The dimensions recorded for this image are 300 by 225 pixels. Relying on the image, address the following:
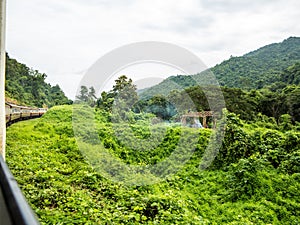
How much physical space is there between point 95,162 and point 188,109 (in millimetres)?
5298

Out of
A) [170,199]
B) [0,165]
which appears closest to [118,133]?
[170,199]

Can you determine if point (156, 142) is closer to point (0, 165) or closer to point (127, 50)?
point (127, 50)

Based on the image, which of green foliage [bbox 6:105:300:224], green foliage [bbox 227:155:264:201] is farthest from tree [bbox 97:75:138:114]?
green foliage [bbox 227:155:264:201]

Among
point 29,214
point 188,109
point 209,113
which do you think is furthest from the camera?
point 188,109

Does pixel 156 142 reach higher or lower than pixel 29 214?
lower

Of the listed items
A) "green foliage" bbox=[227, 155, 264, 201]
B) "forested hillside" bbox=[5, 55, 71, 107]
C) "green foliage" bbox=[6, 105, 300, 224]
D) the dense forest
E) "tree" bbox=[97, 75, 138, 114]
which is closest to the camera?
"green foliage" bbox=[6, 105, 300, 224]

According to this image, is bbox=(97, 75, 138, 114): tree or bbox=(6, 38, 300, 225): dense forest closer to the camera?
bbox=(6, 38, 300, 225): dense forest

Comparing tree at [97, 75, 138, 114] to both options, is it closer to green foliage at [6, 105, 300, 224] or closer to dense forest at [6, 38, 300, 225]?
dense forest at [6, 38, 300, 225]

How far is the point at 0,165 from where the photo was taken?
887 millimetres

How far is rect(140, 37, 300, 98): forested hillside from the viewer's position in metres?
19.0

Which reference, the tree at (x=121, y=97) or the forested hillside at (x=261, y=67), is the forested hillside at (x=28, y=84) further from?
the forested hillside at (x=261, y=67)

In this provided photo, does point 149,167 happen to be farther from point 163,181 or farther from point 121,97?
point 121,97

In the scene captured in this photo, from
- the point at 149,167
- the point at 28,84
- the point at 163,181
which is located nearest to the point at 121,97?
the point at 149,167

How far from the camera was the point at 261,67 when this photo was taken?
73.2ft
